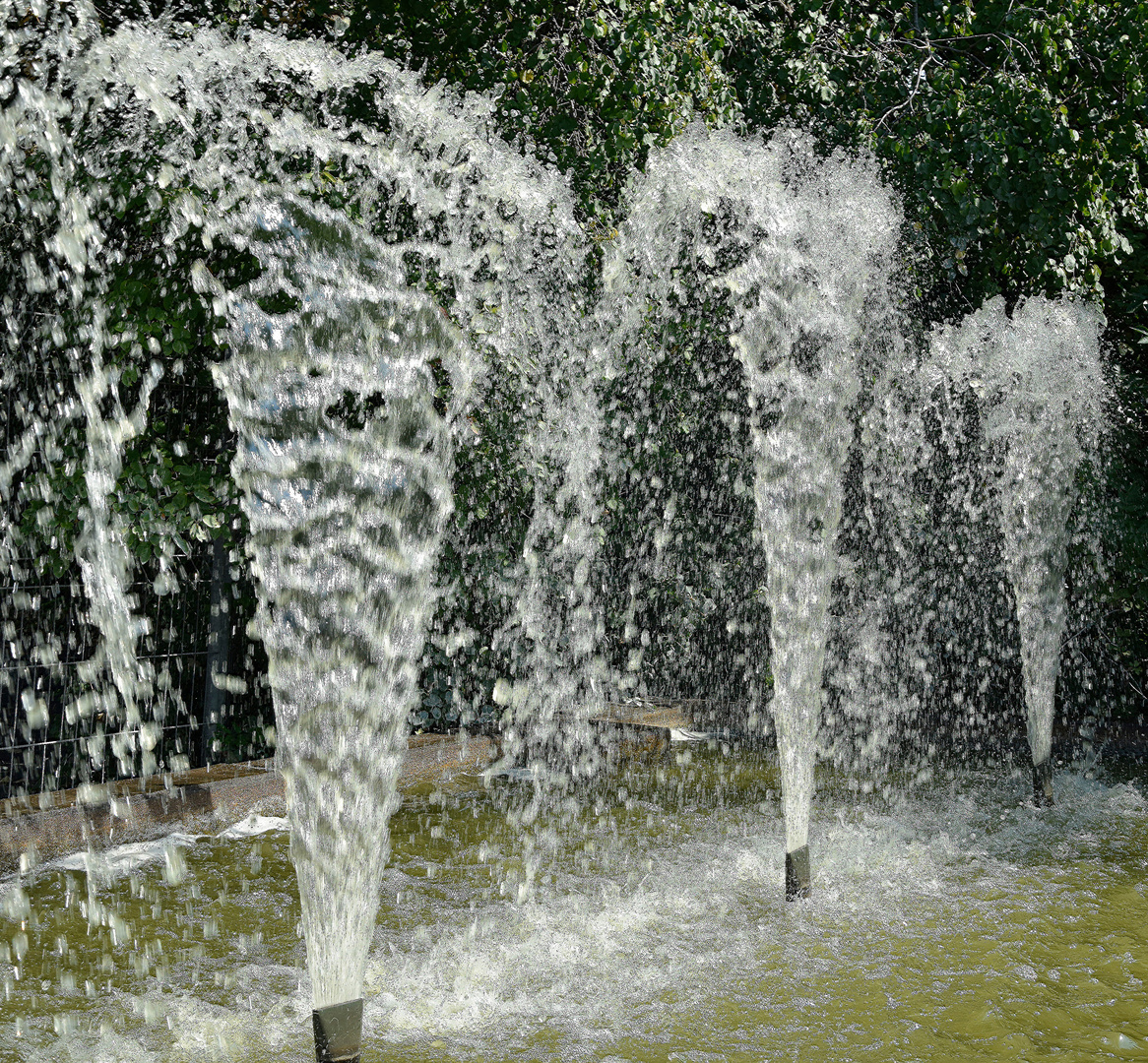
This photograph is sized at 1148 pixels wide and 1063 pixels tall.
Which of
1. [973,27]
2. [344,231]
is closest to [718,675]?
[973,27]

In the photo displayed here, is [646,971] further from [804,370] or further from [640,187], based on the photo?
[640,187]

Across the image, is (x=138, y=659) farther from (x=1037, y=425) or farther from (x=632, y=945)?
(x=1037, y=425)

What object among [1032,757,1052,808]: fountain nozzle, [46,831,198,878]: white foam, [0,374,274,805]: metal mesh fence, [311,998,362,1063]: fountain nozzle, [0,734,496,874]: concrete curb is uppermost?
[0,374,274,805]: metal mesh fence

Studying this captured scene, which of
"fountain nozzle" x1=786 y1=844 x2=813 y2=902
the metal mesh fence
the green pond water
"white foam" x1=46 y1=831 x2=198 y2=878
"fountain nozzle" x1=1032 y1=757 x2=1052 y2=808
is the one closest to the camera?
the green pond water

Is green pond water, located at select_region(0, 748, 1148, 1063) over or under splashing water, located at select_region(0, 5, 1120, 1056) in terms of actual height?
under

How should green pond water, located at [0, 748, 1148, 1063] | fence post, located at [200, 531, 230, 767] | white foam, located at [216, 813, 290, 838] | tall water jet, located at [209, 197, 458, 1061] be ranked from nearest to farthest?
1. tall water jet, located at [209, 197, 458, 1061]
2. green pond water, located at [0, 748, 1148, 1063]
3. white foam, located at [216, 813, 290, 838]
4. fence post, located at [200, 531, 230, 767]

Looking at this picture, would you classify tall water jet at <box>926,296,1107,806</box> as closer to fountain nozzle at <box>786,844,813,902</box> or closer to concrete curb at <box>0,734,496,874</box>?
fountain nozzle at <box>786,844,813,902</box>

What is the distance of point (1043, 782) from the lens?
19.9 ft

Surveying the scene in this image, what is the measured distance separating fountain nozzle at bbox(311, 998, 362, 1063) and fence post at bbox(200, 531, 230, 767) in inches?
186

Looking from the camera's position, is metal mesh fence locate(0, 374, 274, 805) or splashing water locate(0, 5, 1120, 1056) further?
metal mesh fence locate(0, 374, 274, 805)

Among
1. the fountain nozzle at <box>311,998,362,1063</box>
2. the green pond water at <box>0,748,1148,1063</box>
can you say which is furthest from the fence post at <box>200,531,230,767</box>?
the fountain nozzle at <box>311,998,362,1063</box>

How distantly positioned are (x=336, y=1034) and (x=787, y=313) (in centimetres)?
433

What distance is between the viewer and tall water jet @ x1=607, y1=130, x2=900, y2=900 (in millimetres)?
4934

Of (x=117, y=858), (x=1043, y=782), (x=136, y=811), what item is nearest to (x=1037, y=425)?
(x=1043, y=782)
